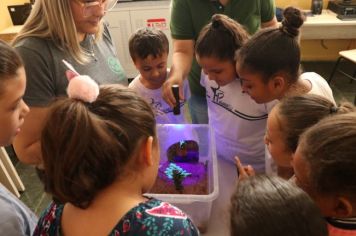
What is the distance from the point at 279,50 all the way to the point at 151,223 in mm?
722

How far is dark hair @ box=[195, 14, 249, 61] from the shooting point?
1148mm

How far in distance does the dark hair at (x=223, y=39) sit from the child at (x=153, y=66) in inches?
12.8

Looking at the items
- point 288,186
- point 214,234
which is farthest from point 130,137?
point 214,234

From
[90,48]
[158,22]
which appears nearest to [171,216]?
[90,48]

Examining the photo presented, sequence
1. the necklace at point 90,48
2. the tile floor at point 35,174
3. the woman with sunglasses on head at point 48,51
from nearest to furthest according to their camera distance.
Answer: the woman with sunglasses on head at point 48,51 → the necklace at point 90,48 → the tile floor at point 35,174

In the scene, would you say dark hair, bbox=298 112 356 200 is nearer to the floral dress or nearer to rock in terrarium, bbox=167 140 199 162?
the floral dress

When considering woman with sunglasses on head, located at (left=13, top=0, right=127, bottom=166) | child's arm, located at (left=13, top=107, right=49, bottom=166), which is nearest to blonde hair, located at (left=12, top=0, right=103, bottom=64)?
woman with sunglasses on head, located at (left=13, top=0, right=127, bottom=166)

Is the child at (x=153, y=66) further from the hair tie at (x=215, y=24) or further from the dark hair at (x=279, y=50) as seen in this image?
the dark hair at (x=279, y=50)

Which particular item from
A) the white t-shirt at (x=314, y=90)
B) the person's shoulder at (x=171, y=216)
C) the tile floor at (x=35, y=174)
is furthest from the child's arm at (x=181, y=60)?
the tile floor at (x=35, y=174)

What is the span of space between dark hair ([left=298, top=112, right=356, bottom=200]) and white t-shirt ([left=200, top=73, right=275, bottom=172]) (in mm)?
480

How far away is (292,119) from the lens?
2.73 ft

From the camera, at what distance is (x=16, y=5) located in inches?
122

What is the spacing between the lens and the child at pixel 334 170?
0.59 meters

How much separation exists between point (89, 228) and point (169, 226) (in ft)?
0.52
